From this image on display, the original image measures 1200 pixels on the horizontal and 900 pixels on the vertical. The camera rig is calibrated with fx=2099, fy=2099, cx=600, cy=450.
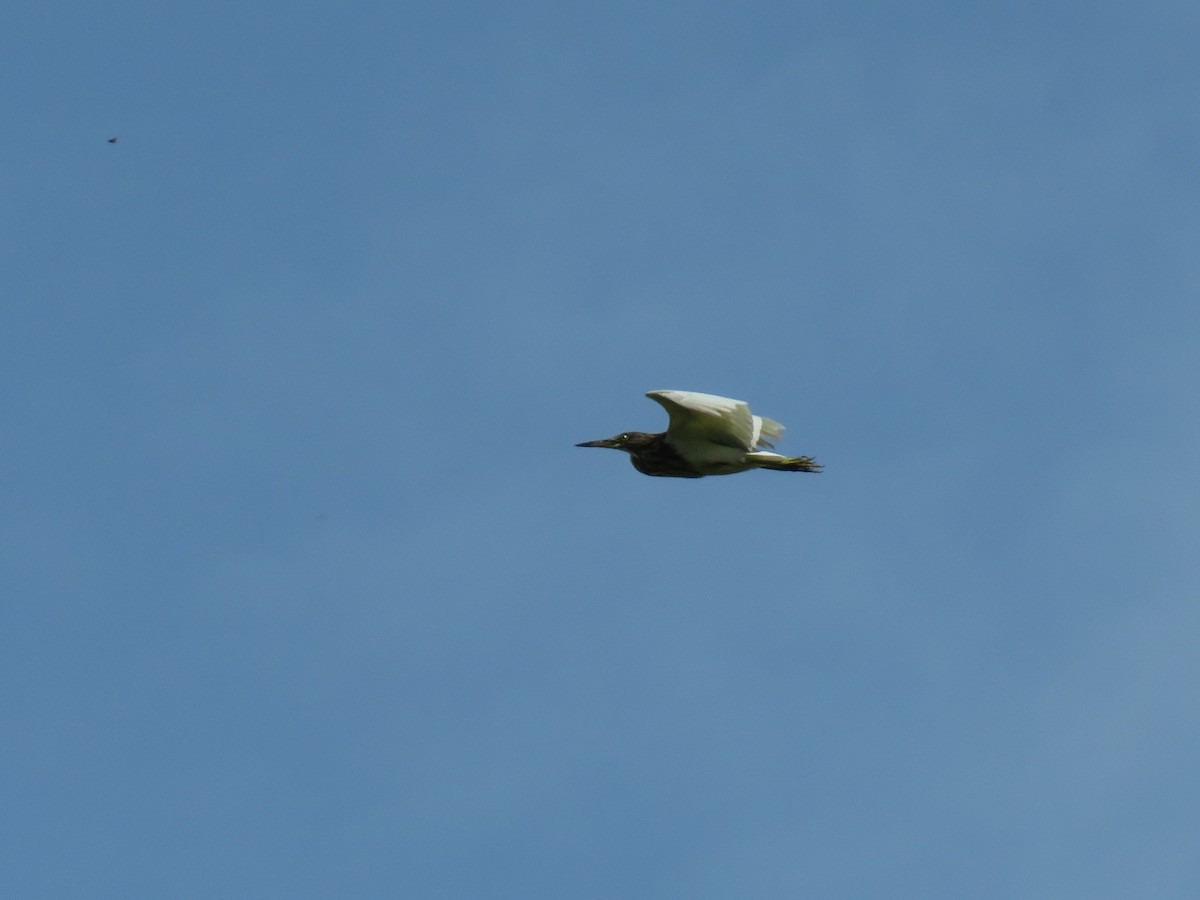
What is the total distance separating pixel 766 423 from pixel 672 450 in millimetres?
1979

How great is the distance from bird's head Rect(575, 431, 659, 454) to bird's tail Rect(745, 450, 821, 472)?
1.95m

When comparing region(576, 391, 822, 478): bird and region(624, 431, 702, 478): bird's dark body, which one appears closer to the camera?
region(576, 391, 822, 478): bird

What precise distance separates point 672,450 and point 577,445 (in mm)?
2801

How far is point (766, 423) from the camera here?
132 ft

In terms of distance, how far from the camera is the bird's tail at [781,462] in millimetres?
39844

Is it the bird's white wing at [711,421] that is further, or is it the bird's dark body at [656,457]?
the bird's dark body at [656,457]

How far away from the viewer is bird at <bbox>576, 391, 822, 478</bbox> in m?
37.6

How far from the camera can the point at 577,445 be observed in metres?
41.9

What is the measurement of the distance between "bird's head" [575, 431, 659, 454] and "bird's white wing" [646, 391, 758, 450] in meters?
1.21

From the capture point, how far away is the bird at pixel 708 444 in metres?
37.6

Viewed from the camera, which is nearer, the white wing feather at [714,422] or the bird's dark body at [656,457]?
the white wing feather at [714,422]

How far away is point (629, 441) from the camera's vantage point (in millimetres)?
40812

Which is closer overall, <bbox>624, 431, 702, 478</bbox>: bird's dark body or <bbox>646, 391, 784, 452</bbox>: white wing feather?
<bbox>646, 391, 784, 452</bbox>: white wing feather

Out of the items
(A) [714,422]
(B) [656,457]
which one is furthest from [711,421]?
(B) [656,457]
